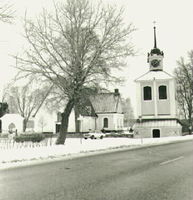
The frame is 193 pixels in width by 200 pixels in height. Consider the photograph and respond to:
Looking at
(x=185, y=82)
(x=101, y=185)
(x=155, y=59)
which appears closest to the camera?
(x=101, y=185)

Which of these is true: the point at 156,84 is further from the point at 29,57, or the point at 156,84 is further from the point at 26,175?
the point at 26,175

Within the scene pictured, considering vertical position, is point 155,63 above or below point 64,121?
above

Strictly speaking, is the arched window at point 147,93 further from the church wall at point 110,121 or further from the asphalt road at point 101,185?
the asphalt road at point 101,185

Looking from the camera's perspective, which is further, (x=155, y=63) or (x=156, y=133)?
(x=155, y=63)

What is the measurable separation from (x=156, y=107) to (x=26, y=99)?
35614 millimetres

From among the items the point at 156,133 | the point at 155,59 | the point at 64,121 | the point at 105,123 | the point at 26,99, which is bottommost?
the point at 156,133

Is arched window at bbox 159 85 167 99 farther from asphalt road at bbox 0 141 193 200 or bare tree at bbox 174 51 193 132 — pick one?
asphalt road at bbox 0 141 193 200

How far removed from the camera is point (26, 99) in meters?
63.3

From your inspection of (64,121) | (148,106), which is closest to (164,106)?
(148,106)

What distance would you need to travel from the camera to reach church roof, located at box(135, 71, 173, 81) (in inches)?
1549

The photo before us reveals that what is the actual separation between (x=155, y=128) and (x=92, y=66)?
1919 centimetres

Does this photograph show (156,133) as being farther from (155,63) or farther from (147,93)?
(155,63)

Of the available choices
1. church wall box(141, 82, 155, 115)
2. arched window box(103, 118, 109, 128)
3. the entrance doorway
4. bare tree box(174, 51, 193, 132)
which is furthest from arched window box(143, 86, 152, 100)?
arched window box(103, 118, 109, 128)

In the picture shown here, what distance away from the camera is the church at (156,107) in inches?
1479
